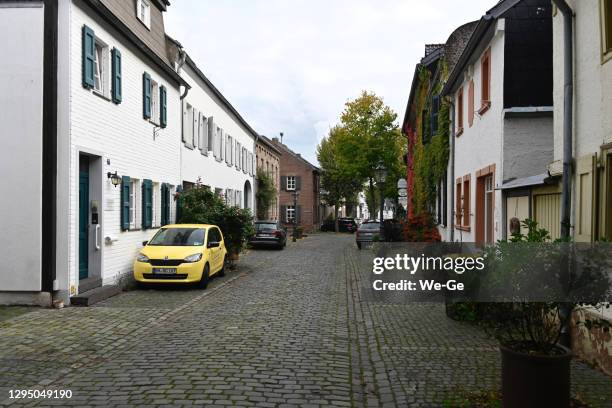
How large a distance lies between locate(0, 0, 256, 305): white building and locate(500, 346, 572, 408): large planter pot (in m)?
8.79

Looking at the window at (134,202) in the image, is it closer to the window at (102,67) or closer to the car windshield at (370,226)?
the window at (102,67)

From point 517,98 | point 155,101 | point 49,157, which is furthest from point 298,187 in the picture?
point 517,98

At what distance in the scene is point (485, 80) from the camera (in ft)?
41.5

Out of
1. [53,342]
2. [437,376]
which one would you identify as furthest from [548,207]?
[53,342]

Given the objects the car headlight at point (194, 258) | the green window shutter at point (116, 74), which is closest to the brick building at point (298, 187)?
the car headlight at point (194, 258)

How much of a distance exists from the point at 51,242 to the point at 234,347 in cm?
510

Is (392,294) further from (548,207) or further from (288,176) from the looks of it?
(288,176)

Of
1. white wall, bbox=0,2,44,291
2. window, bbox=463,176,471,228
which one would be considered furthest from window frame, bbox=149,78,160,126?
window, bbox=463,176,471,228

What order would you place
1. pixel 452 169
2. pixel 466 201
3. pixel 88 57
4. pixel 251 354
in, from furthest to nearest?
pixel 452 169 < pixel 466 201 < pixel 88 57 < pixel 251 354

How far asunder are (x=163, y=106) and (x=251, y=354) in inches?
465

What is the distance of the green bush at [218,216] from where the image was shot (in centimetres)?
1853

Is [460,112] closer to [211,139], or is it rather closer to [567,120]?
[567,120]

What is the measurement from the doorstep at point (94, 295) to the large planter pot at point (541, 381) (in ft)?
28.7

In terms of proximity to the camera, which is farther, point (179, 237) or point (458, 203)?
point (458, 203)
